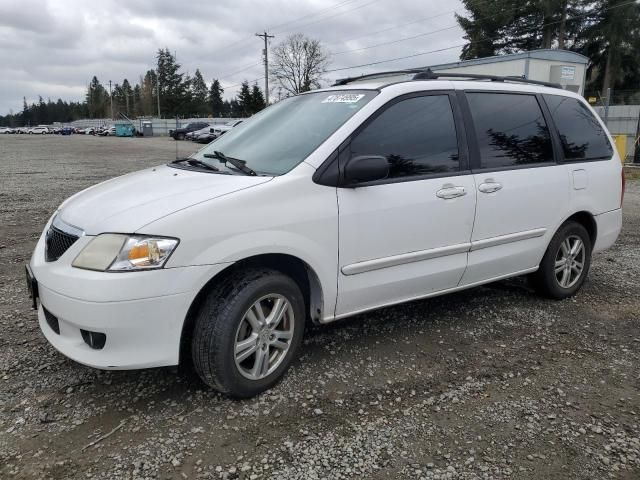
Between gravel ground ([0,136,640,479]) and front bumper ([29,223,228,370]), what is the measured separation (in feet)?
1.33

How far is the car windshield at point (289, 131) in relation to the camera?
128 inches

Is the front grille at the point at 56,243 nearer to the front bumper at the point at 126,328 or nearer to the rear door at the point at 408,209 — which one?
the front bumper at the point at 126,328

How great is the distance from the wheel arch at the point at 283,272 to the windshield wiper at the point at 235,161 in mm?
528

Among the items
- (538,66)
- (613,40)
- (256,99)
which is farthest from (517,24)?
(256,99)

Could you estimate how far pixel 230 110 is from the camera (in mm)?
104688

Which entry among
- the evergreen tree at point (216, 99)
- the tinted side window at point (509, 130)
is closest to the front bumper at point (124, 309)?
the tinted side window at point (509, 130)

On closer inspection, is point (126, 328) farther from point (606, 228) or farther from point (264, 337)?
point (606, 228)

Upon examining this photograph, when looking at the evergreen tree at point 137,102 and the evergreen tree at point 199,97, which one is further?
the evergreen tree at point 137,102

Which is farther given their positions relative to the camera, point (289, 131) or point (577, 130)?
point (577, 130)

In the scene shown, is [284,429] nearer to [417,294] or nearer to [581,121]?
[417,294]

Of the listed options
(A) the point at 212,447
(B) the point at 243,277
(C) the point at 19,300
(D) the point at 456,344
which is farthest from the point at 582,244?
(C) the point at 19,300

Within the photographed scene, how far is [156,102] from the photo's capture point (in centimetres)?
9394

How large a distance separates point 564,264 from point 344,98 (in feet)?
8.40

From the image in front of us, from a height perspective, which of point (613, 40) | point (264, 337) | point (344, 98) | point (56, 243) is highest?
point (613, 40)
